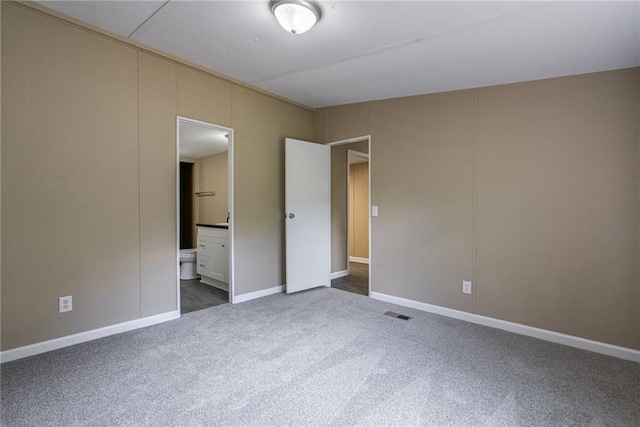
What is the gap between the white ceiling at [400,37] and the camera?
2.07 meters

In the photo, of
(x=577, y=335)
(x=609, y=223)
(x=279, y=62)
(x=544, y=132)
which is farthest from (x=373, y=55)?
(x=577, y=335)

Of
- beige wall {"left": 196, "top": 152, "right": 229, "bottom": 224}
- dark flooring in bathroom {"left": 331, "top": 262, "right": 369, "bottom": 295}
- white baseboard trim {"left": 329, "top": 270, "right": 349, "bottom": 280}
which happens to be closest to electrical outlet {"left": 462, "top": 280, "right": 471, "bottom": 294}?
dark flooring in bathroom {"left": 331, "top": 262, "right": 369, "bottom": 295}

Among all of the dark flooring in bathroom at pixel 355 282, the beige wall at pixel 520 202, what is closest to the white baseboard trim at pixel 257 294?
the dark flooring in bathroom at pixel 355 282

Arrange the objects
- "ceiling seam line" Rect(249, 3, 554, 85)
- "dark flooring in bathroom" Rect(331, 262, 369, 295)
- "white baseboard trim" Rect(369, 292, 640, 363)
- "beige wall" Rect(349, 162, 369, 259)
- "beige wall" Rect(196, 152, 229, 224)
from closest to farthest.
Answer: "ceiling seam line" Rect(249, 3, 554, 85) < "white baseboard trim" Rect(369, 292, 640, 363) < "dark flooring in bathroom" Rect(331, 262, 369, 295) < "beige wall" Rect(196, 152, 229, 224) < "beige wall" Rect(349, 162, 369, 259)

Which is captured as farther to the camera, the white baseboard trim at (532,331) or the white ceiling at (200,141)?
the white ceiling at (200,141)

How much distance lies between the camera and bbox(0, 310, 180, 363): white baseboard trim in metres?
2.29

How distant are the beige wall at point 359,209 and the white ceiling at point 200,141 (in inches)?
108

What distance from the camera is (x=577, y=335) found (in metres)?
2.66

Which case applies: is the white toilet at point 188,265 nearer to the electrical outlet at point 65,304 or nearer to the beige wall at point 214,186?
the beige wall at point 214,186

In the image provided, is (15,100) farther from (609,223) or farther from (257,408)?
(609,223)

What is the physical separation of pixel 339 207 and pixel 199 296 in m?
2.44

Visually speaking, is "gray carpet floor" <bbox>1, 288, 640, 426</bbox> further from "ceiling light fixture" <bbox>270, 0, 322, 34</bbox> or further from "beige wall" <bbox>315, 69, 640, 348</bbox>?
"ceiling light fixture" <bbox>270, 0, 322, 34</bbox>

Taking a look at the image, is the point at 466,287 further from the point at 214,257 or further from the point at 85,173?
the point at 85,173

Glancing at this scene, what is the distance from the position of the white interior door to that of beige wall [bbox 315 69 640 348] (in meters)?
0.85
